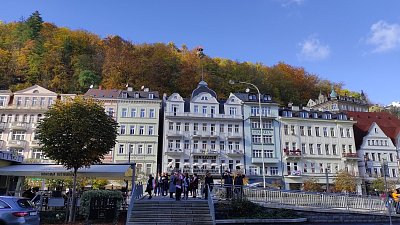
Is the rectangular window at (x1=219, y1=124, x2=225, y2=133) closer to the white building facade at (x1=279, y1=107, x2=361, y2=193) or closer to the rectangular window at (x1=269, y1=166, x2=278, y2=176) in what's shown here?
the rectangular window at (x1=269, y1=166, x2=278, y2=176)

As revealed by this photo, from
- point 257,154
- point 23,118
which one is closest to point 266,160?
point 257,154

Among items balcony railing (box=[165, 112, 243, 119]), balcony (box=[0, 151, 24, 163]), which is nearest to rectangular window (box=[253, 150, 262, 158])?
balcony railing (box=[165, 112, 243, 119])

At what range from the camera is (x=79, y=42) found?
79500mm

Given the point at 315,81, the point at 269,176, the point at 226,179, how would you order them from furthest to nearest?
1. the point at 315,81
2. the point at 269,176
3. the point at 226,179

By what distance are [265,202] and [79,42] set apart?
70700 mm

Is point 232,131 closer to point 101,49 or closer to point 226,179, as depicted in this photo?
point 226,179

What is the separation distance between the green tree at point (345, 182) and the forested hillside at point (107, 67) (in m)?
25.6

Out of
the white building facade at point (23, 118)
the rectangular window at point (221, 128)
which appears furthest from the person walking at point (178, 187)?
the white building facade at point (23, 118)

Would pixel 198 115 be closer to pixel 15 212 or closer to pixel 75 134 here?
pixel 75 134

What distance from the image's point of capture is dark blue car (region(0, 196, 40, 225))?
12.2 m

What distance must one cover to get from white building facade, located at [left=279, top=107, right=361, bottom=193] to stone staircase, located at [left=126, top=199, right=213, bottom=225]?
38256 mm

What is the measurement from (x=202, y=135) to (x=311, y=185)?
18.1m

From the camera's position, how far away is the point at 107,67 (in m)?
68.9

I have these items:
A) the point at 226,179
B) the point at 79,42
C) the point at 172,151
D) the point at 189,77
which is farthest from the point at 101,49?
the point at 226,179
